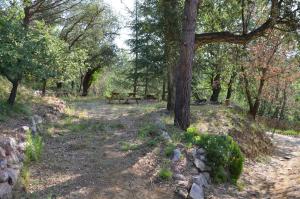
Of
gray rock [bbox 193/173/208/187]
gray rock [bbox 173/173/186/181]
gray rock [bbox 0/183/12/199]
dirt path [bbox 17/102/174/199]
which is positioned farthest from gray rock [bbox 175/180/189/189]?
gray rock [bbox 0/183/12/199]

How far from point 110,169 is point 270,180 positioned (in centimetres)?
547

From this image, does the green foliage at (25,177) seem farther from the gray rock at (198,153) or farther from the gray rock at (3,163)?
the gray rock at (198,153)

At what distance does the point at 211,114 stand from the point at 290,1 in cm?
554

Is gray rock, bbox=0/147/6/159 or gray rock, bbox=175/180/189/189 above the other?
gray rock, bbox=0/147/6/159

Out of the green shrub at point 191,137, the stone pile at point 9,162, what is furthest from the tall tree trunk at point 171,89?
the stone pile at point 9,162

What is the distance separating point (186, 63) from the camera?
10.5 metres

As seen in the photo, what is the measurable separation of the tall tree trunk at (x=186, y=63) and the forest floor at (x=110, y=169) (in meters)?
1.46

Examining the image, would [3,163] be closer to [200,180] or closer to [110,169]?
[110,169]

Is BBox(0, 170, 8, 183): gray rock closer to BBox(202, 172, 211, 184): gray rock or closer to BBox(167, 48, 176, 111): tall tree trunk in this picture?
BBox(202, 172, 211, 184): gray rock

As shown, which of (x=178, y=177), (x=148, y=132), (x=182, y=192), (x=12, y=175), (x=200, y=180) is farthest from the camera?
(x=148, y=132)

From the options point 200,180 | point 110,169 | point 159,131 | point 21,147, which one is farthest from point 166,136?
point 21,147

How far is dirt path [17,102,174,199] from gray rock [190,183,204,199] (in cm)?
39

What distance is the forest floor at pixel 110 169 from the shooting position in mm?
6079

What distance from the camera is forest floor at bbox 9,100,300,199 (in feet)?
19.9
